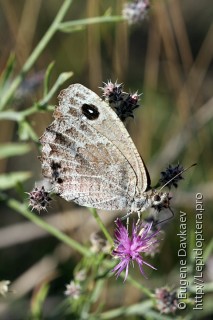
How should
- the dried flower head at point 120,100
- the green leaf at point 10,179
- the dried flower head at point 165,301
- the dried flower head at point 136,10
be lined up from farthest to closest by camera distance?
1. the green leaf at point 10,179
2. the dried flower head at point 136,10
3. the dried flower head at point 165,301
4. the dried flower head at point 120,100

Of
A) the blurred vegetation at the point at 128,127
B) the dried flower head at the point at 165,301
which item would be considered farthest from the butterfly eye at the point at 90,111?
the blurred vegetation at the point at 128,127

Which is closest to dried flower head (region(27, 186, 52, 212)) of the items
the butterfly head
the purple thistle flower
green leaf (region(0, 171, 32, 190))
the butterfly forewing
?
the butterfly forewing

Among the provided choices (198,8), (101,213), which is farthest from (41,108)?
(198,8)

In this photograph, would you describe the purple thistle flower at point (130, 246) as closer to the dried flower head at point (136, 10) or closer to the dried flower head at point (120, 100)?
the dried flower head at point (120, 100)

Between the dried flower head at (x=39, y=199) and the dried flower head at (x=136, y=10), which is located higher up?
the dried flower head at (x=136, y=10)

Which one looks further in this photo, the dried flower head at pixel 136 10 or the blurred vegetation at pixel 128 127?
the blurred vegetation at pixel 128 127

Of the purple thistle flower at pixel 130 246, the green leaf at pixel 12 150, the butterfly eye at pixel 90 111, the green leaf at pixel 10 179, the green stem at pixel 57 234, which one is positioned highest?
the green leaf at pixel 12 150

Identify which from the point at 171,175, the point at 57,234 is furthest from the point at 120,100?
the point at 57,234

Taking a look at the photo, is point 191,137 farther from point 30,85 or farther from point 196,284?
point 196,284
